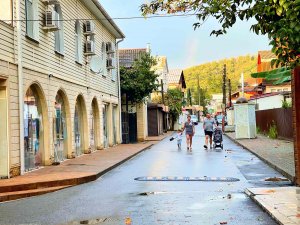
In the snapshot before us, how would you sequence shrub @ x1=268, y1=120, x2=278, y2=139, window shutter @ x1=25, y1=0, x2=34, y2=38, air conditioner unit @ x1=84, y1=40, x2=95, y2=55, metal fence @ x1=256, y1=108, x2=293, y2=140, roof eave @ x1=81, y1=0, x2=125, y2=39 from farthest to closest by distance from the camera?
shrub @ x1=268, y1=120, x2=278, y2=139, metal fence @ x1=256, y1=108, x2=293, y2=140, roof eave @ x1=81, y1=0, x2=125, y2=39, air conditioner unit @ x1=84, y1=40, x2=95, y2=55, window shutter @ x1=25, y1=0, x2=34, y2=38

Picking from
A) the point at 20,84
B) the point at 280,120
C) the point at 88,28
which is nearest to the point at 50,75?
the point at 20,84

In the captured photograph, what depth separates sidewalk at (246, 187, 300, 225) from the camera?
710 cm

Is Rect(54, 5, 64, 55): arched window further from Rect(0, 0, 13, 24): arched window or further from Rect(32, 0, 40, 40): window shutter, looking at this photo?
Rect(0, 0, 13, 24): arched window

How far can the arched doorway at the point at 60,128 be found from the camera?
17766 mm

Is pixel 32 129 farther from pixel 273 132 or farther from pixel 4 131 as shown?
pixel 273 132

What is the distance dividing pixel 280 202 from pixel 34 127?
32.0 ft

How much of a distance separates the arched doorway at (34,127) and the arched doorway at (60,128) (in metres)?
0.89

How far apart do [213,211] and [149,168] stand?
7836 mm

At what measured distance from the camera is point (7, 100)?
43.0 ft

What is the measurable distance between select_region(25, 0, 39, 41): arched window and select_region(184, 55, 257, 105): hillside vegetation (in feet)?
265

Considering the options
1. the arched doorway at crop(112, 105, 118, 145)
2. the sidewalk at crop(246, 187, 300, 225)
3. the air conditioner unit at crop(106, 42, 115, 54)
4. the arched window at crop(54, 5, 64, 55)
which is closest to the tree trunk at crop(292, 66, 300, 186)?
the sidewalk at crop(246, 187, 300, 225)

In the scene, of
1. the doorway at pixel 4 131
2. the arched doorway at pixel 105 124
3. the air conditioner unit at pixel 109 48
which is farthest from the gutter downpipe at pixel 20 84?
the air conditioner unit at pixel 109 48

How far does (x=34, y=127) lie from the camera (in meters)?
15.9

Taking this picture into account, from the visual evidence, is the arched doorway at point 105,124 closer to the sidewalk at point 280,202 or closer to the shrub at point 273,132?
the shrub at point 273,132
